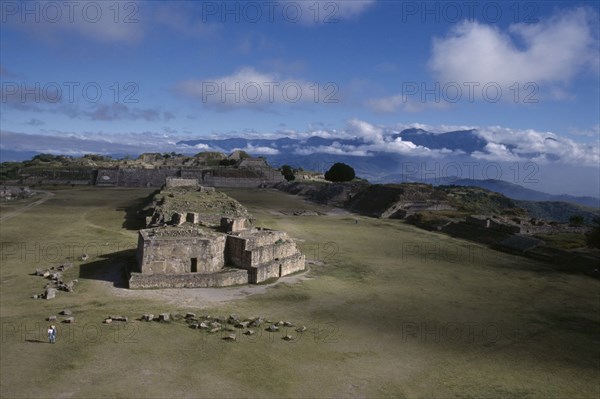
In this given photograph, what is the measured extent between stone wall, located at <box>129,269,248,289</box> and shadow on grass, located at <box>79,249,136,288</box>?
0.71m

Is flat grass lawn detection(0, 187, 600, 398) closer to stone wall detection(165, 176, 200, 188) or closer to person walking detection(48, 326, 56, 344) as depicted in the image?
person walking detection(48, 326, 56, 344)

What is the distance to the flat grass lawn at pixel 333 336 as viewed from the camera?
36.6 feet

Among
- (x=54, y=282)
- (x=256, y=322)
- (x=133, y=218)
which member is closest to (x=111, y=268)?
(x=54, y=282)

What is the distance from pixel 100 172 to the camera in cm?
7844

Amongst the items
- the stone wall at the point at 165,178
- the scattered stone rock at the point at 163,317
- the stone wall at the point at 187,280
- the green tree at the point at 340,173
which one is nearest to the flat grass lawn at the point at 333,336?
the scattered stone rock at the point at 163,317

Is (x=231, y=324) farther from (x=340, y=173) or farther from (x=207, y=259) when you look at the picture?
(x=340, y=173)

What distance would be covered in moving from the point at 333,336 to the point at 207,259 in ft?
26.6

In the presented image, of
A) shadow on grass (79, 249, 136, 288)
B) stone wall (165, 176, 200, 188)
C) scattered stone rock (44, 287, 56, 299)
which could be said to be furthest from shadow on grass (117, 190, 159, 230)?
→ scattered stone rock (44, 287, 56, 299)

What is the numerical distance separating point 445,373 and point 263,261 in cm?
1053

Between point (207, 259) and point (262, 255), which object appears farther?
point (262, 255)

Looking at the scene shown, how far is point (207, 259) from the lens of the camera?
2036 centimetres

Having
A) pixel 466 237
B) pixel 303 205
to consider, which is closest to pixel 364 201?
pixel 303 205

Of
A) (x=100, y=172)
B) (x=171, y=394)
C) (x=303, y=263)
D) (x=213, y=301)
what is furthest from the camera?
(x=100, y=172)

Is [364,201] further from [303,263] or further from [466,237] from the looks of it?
[303,263]
